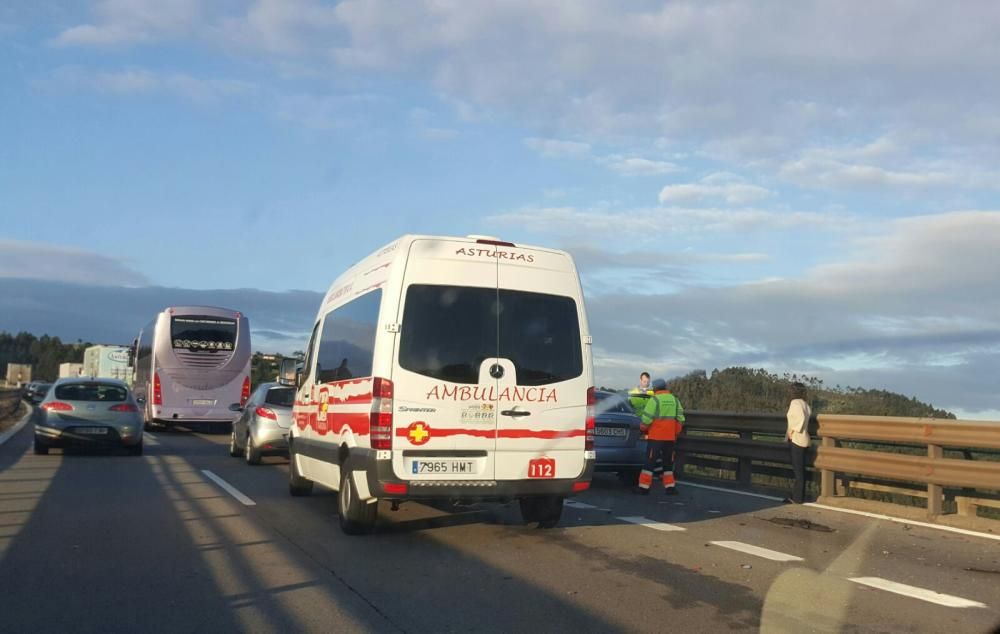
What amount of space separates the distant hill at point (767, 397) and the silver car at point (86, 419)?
10.8 metres

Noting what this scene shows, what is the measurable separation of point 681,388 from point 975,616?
814 inches

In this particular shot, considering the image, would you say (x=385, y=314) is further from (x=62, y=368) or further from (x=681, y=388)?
(x=62, y=368)

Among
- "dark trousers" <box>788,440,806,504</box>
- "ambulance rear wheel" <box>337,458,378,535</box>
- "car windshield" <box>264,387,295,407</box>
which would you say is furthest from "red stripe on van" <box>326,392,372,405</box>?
"car windshield" <box>264,387,295,407</box>

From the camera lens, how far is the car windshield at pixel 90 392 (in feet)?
65.2

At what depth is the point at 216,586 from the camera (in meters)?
7.32

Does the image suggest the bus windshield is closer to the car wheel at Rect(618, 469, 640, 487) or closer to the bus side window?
the car wheel at Rect(618, 469, 640, 487)

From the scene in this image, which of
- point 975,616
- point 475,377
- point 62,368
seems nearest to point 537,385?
point 475,377

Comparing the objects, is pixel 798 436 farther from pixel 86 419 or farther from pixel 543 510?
pixel 86 419

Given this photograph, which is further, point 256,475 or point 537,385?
point 256,475

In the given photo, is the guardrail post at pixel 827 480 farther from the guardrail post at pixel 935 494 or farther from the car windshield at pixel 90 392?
the car windshield at pixel 90 392

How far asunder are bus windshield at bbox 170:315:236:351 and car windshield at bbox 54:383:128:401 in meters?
9.00

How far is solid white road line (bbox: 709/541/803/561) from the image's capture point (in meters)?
8.72

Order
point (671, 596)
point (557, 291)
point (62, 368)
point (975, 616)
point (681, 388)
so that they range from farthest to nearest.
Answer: point (62, 368)
point (681, 388)
point (557, 291)
point (671, 596)
point (975, 616)

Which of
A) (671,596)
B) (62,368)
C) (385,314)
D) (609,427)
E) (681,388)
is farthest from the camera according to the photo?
(62,368)
